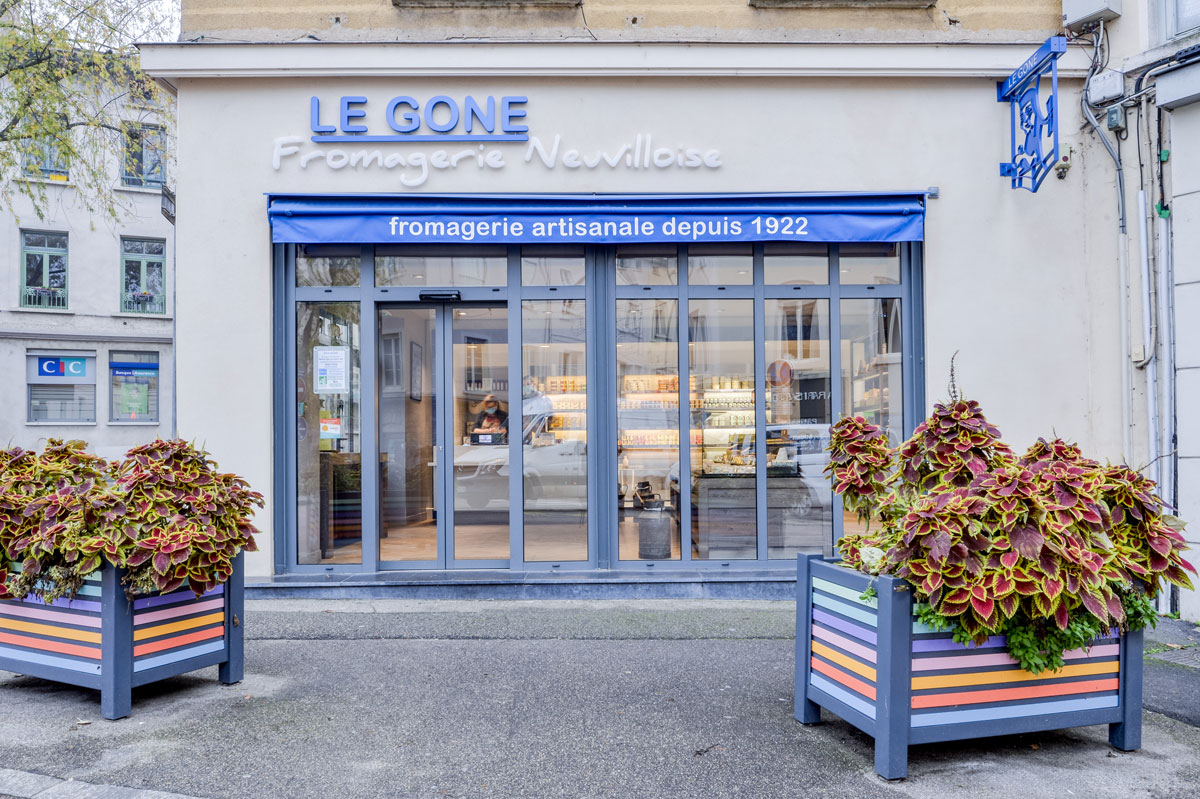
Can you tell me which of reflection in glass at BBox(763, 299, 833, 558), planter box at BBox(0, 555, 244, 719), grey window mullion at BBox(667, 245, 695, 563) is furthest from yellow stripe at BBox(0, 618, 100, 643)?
reflection in glass at BBox(763, 299, 833, 558)

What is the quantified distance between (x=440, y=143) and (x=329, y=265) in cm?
157

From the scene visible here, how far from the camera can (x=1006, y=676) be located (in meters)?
3.80

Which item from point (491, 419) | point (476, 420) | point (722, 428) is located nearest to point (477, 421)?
point (476, 420)

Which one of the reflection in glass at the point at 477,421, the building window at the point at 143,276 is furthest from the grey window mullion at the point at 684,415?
the building window at the point at 143,276

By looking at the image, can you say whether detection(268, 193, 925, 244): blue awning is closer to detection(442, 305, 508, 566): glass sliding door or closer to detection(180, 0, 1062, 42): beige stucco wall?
detection(442, 305, 508, 566): glass sliding door

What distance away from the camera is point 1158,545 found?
153 inches

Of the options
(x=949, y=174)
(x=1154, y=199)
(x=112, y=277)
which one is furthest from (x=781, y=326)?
(x=112, y=277)

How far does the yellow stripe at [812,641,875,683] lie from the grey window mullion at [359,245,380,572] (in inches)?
190

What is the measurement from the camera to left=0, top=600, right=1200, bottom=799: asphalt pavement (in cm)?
369

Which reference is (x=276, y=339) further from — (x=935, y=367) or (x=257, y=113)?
(x=935, y=367)

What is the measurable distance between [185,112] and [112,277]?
18.9 metres

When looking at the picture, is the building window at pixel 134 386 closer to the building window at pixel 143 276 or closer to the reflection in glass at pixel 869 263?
the building window at pixel 143 276

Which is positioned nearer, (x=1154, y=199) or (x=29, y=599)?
(x=29, y=599)

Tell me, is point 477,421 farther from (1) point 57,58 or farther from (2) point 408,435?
(1) point 57,58
